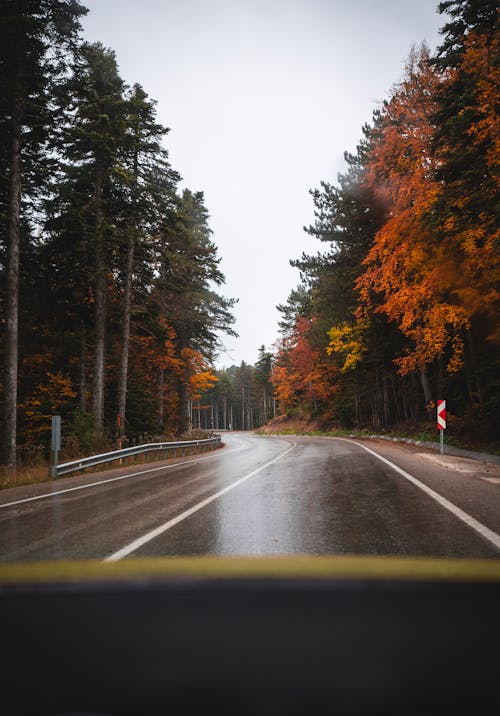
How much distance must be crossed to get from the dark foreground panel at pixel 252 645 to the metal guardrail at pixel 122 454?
11.4 meters

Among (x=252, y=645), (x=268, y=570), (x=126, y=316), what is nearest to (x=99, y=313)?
(x=126, y=316)

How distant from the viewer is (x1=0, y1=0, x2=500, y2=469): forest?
40.4 ft

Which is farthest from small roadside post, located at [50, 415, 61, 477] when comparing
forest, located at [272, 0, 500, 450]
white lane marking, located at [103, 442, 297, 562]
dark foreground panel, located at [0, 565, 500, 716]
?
forest, located at [272, 0, 500, 450]

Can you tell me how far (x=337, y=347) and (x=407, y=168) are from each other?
16986 mm

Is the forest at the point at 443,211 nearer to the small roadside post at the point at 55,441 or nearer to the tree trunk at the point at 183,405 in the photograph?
the small roadside post at the point at 55,441

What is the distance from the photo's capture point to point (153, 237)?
21656 millimetres

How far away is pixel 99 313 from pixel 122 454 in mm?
7167

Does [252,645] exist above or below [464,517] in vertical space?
above

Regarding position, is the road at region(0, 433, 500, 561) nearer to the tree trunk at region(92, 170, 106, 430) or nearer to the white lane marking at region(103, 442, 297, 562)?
the white lane marking at region(103, 442, 297, 562)

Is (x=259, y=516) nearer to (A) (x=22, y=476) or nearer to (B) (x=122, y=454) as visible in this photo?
(A) (x=22, y=476)

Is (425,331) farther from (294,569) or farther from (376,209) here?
(294,569)

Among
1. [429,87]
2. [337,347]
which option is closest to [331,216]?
[337,347]

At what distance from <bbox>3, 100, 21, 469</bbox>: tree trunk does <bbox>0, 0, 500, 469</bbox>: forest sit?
7 cm

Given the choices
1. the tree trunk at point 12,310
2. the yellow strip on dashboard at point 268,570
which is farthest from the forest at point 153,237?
the yellow strip on dashboard at point 268,570
